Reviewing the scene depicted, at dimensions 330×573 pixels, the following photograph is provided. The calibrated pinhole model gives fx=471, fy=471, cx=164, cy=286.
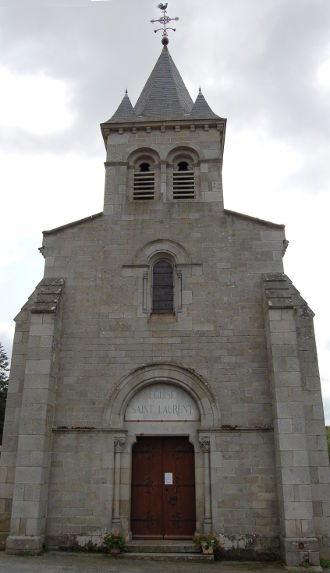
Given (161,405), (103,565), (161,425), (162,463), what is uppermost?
(161,405)

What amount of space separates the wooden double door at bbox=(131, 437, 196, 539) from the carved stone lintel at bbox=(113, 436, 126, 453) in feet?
1.67

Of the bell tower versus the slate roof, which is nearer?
the bell tower

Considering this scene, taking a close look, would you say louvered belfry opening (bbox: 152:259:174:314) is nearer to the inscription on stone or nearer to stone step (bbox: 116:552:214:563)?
the inscription on stone

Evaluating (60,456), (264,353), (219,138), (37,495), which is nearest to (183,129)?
(219,138)

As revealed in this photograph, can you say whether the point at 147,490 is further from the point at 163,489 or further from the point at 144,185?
the point at 144,185

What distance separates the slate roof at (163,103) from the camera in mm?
15875

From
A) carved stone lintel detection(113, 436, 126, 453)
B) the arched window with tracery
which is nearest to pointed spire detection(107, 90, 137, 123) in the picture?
the arched window with tracery

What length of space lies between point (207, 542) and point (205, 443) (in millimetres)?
2129

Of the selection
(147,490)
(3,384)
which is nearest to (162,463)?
(147,490)

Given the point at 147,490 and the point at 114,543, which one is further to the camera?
the point at 147,490

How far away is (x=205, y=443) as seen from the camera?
11523 mm

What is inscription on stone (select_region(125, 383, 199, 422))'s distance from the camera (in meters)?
12.0

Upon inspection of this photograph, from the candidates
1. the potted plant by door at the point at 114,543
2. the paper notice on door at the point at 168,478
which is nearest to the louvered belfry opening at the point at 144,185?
the paper notice on door at the point at 168,478

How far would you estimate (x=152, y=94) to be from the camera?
17.5 metres
